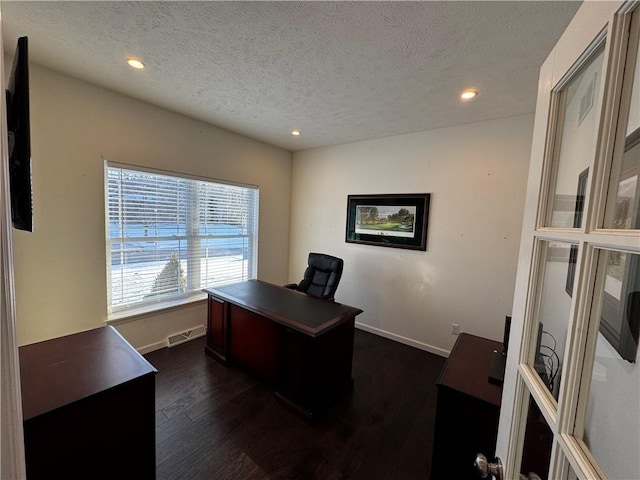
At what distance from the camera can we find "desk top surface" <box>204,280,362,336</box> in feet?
6.51

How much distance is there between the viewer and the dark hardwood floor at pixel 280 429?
1.60 metres

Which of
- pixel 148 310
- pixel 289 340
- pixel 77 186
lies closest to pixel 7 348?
pixel 289 340

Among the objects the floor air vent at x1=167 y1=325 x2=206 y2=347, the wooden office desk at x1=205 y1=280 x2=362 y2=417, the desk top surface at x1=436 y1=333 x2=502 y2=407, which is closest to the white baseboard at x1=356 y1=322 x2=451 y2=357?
the wooden office desk at x1=205 y1=280 x2=362 y2=417

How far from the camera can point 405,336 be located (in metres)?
3.26

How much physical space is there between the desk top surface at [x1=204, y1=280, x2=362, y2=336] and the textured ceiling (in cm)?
187

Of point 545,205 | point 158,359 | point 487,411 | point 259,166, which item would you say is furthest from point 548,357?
point 259,166

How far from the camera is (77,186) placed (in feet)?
7.43

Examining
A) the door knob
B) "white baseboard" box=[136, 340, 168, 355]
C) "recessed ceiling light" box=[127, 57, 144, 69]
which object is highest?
"recessed ceiling light" box=[127, 57, 144, 69]

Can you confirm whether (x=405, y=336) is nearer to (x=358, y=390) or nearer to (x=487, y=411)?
(x=358, y=390)

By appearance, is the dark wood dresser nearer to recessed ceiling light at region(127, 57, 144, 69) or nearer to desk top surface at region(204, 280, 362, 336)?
desk top surface at region(204, 280, 362, 336)

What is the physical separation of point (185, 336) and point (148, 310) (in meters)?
0.56

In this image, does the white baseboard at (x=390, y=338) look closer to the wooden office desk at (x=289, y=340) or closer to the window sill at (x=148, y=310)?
the window sill at (x=148, y=310)

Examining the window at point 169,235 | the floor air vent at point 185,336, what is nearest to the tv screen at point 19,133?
the window at point 169,235

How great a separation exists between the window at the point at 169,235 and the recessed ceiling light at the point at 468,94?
8.90 ft
